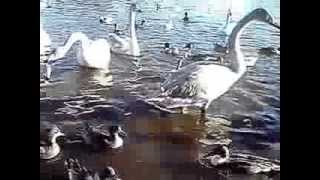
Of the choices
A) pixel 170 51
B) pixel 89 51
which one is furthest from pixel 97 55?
pixel 170 51

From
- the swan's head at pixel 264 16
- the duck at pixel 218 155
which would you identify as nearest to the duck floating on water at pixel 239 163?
the duck at pixel 218 155

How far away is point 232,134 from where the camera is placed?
1.21 meters

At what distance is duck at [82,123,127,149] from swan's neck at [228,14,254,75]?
13.0 inches

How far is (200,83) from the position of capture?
4.01 feet

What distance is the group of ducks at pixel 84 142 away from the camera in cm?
120

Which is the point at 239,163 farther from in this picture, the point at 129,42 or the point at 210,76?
the point at 129,42

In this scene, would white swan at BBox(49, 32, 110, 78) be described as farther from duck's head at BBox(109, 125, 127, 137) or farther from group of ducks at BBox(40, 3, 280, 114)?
duck's head at BBox(109, 125, 127, 137)

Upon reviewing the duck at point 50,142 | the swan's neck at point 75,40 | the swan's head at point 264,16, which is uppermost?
the swan's head at point 264,16

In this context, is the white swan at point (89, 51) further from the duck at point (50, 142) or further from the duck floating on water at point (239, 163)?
the duck floating on water at point (239, 163)

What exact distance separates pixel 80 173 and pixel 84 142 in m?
0.08

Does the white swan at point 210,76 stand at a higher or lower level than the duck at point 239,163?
higher

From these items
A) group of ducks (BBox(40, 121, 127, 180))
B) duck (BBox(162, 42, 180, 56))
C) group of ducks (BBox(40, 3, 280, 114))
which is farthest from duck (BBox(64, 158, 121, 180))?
duck (BBox(162, 42, 180, 56))

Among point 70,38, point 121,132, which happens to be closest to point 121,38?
point 70,38
